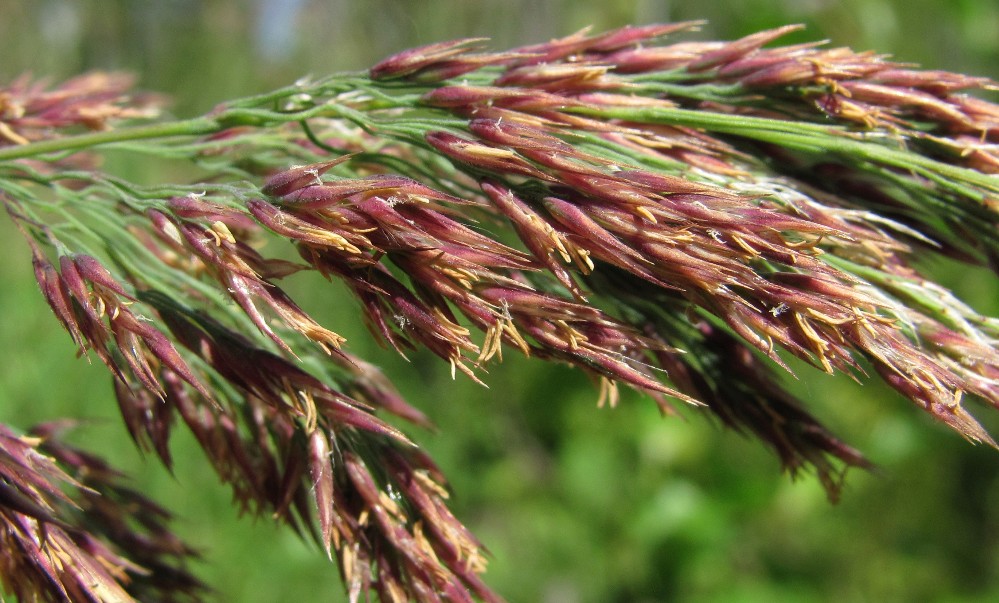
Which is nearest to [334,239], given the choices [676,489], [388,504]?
[388,504]

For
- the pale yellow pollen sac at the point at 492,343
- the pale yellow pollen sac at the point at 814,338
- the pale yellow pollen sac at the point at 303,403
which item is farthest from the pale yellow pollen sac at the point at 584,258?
the pale yellow pollen sac at the point at 303,403

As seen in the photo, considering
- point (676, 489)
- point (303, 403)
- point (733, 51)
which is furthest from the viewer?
point (676, 489)

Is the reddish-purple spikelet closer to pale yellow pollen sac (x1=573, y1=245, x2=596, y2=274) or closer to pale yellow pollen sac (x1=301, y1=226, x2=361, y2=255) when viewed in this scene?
pale yellow pollen sac (x1=573, y1=245, x2=596, y2=274)

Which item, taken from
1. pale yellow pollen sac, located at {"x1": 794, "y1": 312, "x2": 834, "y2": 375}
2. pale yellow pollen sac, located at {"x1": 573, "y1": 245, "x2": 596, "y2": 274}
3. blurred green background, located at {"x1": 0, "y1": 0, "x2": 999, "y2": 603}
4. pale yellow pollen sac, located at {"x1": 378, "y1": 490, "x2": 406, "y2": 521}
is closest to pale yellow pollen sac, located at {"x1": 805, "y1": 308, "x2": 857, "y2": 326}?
pale yellow pollen sac, located at {"x1": 794, "y1": 312, "x2": 834, "y2": 375}

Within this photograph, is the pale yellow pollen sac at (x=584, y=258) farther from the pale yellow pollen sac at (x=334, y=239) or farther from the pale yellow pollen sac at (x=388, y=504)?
the pale yellow pollen sac at (x=388, y=504)

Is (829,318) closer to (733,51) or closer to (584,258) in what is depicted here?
(584,258)

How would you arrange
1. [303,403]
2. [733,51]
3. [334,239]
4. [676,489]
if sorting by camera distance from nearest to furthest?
[334,239]
[303,403]
[733,51]
[676,489]

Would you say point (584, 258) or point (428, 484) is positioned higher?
point (584, 258)

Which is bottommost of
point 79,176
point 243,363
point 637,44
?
point 243,363

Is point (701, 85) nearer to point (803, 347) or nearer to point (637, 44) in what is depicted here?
point (637, 44)

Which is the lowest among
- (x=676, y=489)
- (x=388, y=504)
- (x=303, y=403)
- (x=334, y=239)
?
(x=676, y=489)

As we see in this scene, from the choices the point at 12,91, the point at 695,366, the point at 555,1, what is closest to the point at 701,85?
the point at 695,366
